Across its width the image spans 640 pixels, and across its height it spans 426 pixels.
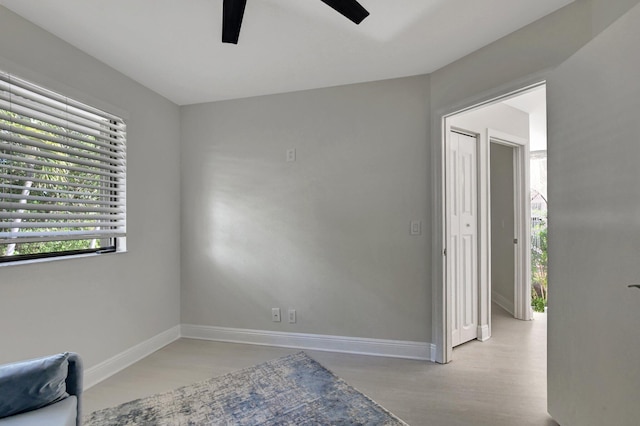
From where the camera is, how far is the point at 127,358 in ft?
7.97

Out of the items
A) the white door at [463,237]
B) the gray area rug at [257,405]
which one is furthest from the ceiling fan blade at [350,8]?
the gray area rug at [257,405]

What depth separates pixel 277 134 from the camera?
2.88 metres

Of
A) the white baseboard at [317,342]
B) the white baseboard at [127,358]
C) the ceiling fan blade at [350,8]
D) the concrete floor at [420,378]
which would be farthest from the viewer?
the white baseboard at [317,342]

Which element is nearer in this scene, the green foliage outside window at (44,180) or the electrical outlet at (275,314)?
the green foliage outside window at (44,180)

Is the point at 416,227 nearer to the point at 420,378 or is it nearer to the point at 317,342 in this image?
the point at 420,378

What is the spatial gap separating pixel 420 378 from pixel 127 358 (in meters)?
2.34

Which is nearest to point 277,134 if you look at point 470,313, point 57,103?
point 57,103

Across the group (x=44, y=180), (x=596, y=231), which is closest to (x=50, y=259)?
(x=44, y=180)

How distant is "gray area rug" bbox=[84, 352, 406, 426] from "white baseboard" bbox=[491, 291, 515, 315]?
9.13 ft

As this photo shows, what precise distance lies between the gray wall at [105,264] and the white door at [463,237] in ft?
8.78

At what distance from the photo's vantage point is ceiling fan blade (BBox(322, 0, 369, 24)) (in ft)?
4.58

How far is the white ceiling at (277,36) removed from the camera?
169 cm

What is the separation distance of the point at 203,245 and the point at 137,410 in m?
1.52

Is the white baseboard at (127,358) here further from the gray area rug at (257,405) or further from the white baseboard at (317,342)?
the gray area rug at (257,405)
